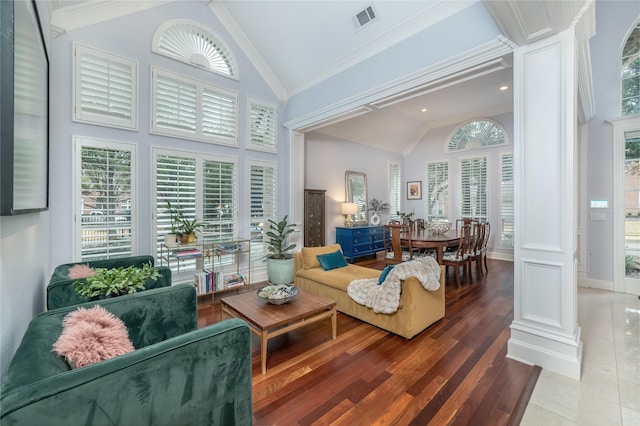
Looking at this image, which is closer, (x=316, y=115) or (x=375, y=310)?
(x=375, y=310)

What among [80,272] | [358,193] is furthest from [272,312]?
[358,193]

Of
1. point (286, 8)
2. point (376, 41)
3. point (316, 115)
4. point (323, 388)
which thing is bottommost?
point (323, 388)

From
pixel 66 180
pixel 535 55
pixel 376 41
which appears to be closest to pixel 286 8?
pixel 376 41

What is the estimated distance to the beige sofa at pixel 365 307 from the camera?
2658 millimetres

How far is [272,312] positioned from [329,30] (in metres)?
3.75

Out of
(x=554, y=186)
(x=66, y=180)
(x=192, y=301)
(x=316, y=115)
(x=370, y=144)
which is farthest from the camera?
(x=370, y=144)

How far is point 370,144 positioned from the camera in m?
7.30

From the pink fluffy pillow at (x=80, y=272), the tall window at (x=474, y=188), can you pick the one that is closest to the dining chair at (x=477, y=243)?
the tall window at (x=474, y=188)

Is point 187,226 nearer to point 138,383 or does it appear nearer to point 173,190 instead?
point 173,190

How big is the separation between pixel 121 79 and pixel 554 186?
487 cm

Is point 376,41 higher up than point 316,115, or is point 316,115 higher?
point 376,41

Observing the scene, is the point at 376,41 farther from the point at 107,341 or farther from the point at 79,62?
A: the point at 107,341

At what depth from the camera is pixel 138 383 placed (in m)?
0.95

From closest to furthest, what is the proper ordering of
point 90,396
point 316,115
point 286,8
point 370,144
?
point 90,396 < point 286,8 < point 316,115 < point 370,144
